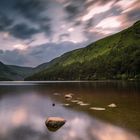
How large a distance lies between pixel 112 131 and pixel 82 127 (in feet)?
12.5

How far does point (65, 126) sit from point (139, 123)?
25.6 feet

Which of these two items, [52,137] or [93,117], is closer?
[52,137]

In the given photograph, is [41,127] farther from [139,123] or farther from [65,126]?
[139,123]

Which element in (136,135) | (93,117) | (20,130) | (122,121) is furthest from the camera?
(93,117)

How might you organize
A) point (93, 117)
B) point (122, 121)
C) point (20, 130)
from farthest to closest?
point (93, 117), point (122, 121), point (20, 130)

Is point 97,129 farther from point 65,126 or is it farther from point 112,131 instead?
point 65,126

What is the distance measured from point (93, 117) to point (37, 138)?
10.6 m

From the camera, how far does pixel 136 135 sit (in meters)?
19.3

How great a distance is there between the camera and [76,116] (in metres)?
30.2

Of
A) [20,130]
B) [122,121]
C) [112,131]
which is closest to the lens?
[112,131]

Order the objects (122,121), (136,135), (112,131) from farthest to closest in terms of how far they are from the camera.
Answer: (122,121) < (112,131) < (136,135)

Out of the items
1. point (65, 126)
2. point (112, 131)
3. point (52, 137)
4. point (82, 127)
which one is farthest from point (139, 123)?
point (52, 137)

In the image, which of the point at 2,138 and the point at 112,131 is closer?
the point at 2,138

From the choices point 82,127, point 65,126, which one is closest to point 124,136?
point 82,127
